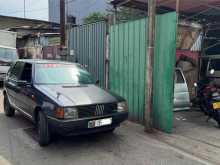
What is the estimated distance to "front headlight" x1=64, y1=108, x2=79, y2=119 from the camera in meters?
4.35

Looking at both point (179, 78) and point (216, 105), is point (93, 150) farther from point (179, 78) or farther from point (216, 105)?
point (179, 78)

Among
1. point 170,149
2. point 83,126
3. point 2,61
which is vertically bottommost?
point 170,149

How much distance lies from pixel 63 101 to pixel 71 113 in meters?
0.27

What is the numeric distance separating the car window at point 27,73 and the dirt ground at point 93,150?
1.23 m

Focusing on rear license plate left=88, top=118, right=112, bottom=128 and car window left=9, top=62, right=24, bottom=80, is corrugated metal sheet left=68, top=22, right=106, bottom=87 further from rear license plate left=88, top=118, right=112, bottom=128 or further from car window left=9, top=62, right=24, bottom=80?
rear license plate left=88, top=118, right=112, bottom=128

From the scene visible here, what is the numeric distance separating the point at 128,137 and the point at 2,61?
389 inches

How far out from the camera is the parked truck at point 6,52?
1277 cm

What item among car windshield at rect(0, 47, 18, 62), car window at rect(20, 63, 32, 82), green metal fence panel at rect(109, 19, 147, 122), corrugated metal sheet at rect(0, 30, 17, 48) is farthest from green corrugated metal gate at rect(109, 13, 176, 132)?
corrugated metal sheet at rect(0, 30, 17, 48)

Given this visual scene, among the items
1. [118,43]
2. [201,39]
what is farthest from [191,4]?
[118,43]

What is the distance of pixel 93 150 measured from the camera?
15.6 ft

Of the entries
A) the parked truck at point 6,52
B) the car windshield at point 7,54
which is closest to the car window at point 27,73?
the parked truck at point 6,52

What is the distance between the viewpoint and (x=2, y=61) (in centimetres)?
1296

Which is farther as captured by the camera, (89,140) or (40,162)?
(89,140)

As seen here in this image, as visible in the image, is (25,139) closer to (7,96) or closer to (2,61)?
(7,96)
